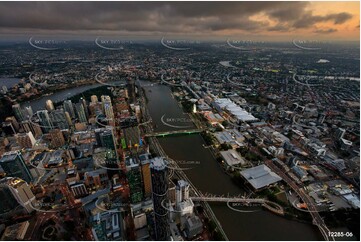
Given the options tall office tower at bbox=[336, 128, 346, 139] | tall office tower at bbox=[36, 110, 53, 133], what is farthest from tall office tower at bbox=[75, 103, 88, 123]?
tall office tower at bbox=[336, 128, 346, 139]

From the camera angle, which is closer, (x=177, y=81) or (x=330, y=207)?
(x=330, y=207)

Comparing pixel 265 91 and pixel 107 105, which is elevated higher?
pixel 107 105

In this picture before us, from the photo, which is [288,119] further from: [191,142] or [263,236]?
[263,236]

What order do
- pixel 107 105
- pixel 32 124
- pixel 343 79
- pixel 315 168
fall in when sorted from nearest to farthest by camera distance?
pixel 315 168, pixel 32 124, pixel 107 105, pixel 343 79

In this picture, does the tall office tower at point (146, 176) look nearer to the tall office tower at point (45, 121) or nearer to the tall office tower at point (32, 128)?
the tall office tower at point (45, 121)

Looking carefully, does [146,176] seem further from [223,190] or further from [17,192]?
[17,192]

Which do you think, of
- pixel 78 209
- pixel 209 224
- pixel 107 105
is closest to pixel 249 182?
pixel 209 224

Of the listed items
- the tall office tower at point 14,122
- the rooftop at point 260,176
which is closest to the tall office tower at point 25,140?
the tall office tower at point 14,122
